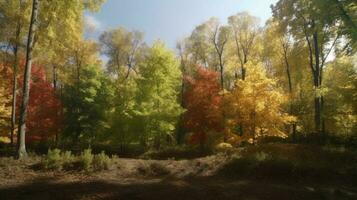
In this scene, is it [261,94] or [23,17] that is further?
[261,94]

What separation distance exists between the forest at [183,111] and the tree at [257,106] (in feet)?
0.23

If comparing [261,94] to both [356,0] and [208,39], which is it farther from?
[208,39]

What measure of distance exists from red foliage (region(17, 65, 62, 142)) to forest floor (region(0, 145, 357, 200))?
15106 millimetres

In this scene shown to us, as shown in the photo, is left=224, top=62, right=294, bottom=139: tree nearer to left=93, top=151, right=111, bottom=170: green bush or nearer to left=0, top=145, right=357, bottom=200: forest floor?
left=0, top=145, right=357, bottom=200: forest floor

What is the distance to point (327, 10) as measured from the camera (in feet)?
37.0

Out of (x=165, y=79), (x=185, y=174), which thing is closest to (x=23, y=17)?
(x=165, y=79)

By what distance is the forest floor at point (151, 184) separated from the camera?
28.7 feet

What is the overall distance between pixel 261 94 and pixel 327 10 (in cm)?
918

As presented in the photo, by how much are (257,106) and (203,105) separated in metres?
6.49

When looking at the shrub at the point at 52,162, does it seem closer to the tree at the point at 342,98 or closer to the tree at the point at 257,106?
the tree at the point at 257,106

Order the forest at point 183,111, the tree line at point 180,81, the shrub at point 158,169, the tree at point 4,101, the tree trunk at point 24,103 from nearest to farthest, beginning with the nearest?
the forest at point 183,111
the shrub at point 158,169
the tree trunk at point 24,103
the tree line at point 180,81
the tree at point 4,101

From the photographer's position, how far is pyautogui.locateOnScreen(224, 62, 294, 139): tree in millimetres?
19453

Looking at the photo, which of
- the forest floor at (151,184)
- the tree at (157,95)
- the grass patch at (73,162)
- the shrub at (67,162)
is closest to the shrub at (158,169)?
the forest floor at (151,184)

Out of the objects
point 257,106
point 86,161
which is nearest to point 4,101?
point 86,161
